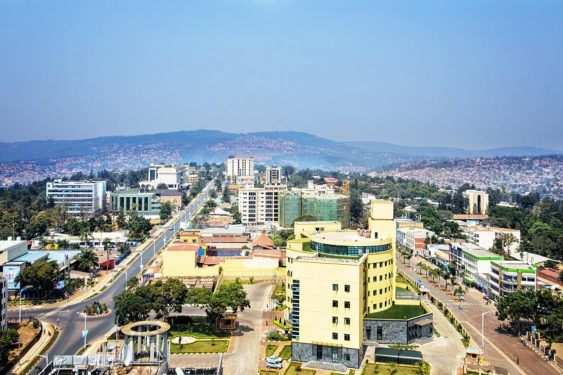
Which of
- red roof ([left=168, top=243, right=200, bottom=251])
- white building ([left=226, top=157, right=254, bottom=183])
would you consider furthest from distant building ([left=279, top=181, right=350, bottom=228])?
white building ([left=226, top=157, right=254, bottom=183])

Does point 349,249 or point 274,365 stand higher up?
point 349,249

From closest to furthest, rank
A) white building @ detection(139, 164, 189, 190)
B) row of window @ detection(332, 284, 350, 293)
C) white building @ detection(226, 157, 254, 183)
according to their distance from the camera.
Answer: row of window @ detection(332, 284, 350, 293), white building @ detection(139, 164, 189, 190), white building @ detection(226, 157, 254, 183)

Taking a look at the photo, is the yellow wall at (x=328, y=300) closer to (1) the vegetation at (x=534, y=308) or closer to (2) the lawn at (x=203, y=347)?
(2) the lawn at (x=203, y=347)

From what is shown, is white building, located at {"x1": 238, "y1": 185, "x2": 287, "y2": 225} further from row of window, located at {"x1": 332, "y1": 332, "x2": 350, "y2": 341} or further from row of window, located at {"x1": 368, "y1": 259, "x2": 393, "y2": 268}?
row of window, located at {"x1": 332, "y1": 332, "x2": 350, "y2": 341}

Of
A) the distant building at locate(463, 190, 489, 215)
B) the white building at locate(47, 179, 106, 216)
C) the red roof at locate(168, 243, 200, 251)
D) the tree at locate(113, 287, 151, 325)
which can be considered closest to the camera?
the tree at locate(113, 287, 151, 325)

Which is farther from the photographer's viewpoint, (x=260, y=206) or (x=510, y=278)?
(x=260, y=206)

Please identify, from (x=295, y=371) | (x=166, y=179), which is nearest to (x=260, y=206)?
(x=166, y=179)

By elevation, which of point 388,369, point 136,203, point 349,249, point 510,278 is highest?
point 349,249

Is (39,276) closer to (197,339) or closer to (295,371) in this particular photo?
(197,339)
